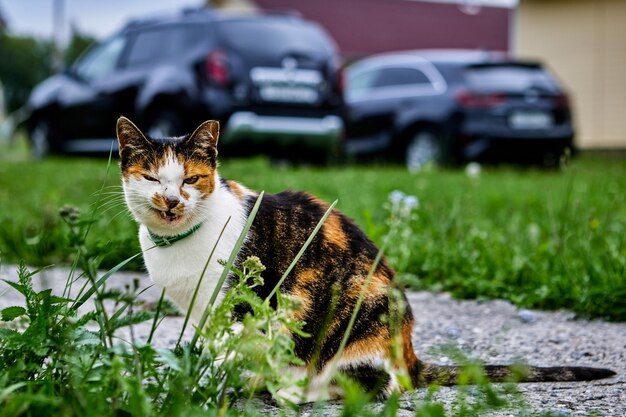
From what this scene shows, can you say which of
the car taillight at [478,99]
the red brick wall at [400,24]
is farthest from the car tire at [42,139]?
the red brick wall at [400,24]

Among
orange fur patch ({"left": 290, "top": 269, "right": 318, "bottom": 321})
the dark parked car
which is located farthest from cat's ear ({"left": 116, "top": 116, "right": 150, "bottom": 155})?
the dark parked car

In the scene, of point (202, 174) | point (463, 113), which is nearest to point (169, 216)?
point (202, 174)

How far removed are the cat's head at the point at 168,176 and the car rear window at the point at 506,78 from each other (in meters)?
9.59

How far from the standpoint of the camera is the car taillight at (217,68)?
32.4ft

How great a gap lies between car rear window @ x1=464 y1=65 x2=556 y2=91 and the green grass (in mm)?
4384

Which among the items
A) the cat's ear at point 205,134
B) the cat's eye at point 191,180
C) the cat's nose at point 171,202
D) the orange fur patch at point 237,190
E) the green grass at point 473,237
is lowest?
the green grass at point 473,237

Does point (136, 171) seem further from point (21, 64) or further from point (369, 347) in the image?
point (21, 64)

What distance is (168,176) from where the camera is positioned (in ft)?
8.50

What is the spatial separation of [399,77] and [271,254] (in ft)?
34.7

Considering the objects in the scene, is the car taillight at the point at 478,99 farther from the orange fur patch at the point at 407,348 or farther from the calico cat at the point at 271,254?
the orange fur patch at the point at 407,348

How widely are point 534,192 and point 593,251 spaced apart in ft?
10.3

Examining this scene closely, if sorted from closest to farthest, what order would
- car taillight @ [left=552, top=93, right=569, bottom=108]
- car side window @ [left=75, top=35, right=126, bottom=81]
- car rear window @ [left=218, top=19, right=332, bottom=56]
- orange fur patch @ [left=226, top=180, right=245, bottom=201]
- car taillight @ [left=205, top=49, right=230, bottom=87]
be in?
1. orange fur patch @ [left=226, top=180, right=245, bottom=201]
2. car taillight @ [left=205, top=49, right=230, bottom=87]
3. car rear window @ [left=218, top=19, right=332, bottom=56]
4. car side window @ [left=75, top=35, right=126, bottom=81]
5. car taillight @ [left=552, top=93, right=569, bottom=108]

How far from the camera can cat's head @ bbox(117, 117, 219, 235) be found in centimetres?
254

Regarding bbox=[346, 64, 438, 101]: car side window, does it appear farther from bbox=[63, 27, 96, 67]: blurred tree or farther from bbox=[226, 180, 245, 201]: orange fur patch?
bbox=[63, 27, 96, 67]: blurred tree
